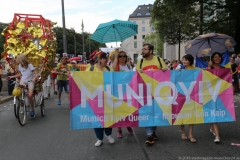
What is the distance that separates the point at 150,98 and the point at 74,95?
145cm

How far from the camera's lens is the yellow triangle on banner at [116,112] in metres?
5.59

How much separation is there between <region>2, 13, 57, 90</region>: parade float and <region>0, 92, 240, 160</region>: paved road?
266 cm

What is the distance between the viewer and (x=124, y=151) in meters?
5.21

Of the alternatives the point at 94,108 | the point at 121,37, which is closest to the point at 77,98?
the point at 94,108

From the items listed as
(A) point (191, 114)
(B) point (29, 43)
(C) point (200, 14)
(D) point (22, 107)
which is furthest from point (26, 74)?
(C) point (200, 14)

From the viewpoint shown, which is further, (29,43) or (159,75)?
(29,43)

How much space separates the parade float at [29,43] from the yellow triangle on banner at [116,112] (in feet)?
13.6

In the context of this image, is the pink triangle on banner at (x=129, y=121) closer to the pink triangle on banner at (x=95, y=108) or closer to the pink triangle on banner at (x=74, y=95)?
the pink triangle on banner at (x=95, y=108)

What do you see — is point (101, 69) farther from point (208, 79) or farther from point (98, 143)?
point (208, 79)

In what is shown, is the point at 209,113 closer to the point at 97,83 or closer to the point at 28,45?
the point at 97,83

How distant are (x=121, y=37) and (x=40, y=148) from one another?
4.03m

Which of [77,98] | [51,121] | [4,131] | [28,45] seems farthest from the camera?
[28,45]

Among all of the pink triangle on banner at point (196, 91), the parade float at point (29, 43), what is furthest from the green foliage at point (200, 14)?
the pink triangle on banner at point (196, 91)

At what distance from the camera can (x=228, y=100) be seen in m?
5.77
